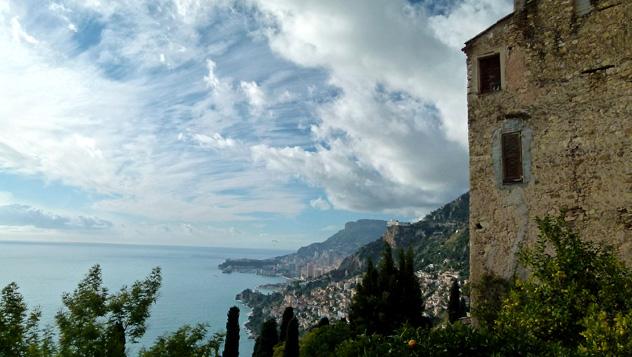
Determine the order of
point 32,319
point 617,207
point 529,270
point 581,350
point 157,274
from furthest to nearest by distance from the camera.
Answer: point 157,274 < point 32,319 < point 529,270 < point 617,207 < point 581,350

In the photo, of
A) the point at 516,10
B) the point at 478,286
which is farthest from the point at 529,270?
the point at 516,10

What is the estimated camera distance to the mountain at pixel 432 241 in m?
117

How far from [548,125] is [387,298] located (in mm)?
14579

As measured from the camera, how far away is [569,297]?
21.2 feet

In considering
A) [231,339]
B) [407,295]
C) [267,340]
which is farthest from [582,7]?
[267,340]

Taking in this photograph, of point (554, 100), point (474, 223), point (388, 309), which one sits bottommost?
point (388, 309)

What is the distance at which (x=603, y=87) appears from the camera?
341 inches

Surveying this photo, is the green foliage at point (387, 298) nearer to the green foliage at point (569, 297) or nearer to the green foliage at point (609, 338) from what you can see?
the green foliage at point (569, 297)

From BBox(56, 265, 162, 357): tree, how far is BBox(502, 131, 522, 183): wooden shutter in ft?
33.9

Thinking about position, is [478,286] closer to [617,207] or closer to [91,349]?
[617,207]

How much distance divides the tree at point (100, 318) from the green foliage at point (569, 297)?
29.1ft

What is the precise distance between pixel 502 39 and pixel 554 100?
6.91ft

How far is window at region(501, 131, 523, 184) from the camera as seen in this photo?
31.8 feet

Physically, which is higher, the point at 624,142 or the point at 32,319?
the point at 624,142
